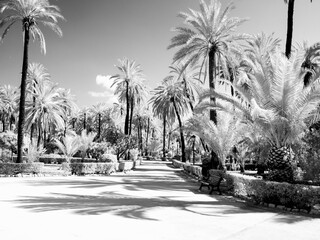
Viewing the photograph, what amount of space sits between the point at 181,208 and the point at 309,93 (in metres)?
6.31

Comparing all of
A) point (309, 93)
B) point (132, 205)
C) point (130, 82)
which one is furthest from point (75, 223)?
point (130, 82)

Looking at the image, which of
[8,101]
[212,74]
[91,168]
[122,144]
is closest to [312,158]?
[212,74]

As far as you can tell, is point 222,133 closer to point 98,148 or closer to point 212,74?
point 212,74

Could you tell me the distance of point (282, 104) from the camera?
11633 millimetres

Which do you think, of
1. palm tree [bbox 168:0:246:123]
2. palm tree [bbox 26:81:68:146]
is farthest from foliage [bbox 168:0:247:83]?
palm tree [bbox 26:81:68:146]

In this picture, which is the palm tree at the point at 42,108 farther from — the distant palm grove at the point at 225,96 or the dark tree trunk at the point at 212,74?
the dark tree trunk at the point at 212,74

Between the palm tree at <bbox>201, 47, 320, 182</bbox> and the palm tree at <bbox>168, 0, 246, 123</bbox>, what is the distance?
785 cm

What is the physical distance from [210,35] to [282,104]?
10.0 meters

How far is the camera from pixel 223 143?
62.6ft

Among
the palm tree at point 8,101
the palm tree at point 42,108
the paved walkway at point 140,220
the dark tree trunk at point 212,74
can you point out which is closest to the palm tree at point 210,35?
the dark tree trunk at point 212,74

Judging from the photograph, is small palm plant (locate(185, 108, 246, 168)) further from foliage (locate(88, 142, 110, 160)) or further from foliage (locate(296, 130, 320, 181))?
foliage (locate(88, 142, 110, 160))

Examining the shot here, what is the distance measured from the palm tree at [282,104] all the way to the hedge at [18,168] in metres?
15.4

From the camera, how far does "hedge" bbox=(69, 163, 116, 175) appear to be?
74.9 ft

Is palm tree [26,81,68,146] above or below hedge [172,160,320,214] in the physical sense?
above
